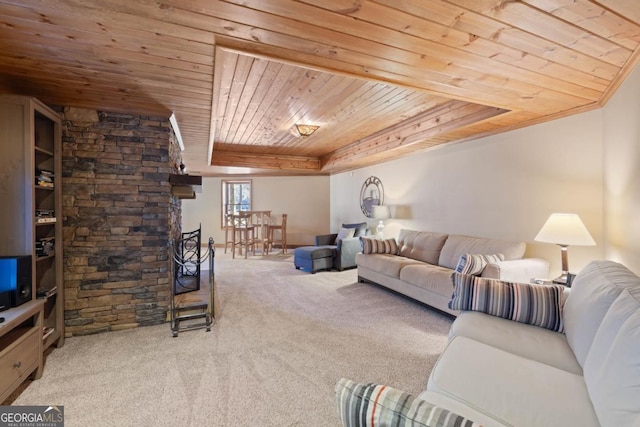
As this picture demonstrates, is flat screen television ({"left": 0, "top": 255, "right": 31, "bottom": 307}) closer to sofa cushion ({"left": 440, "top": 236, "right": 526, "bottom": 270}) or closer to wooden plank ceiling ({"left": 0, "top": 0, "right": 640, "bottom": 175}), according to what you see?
wooden plank ceiling ({"left": 0, "top": 0, "right": 640, "bottom": 175})

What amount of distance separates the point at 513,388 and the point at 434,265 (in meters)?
2.93

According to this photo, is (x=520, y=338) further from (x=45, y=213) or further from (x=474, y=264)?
(x=45, y=213)

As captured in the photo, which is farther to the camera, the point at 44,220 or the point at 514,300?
the point at 44,220

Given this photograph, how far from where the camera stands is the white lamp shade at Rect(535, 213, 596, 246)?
2473 mm

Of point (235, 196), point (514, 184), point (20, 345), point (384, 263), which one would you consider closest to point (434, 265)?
point (384, 263)

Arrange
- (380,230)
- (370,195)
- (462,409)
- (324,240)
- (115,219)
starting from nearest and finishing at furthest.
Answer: (462,409), (115,219), (380,230), (324,240), (370,195)

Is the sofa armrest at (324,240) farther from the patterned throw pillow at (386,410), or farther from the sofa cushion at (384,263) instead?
the patterned throw pillow at (386,410)

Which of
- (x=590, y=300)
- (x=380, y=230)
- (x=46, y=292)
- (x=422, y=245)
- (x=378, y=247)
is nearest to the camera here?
(x=590, y=300)

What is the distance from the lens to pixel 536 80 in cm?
224

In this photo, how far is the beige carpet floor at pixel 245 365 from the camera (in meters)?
1.78

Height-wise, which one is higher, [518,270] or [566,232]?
[566,232]

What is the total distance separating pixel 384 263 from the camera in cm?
411

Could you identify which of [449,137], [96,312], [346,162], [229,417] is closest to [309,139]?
[346,162]

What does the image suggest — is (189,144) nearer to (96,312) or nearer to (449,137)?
(96,312)
